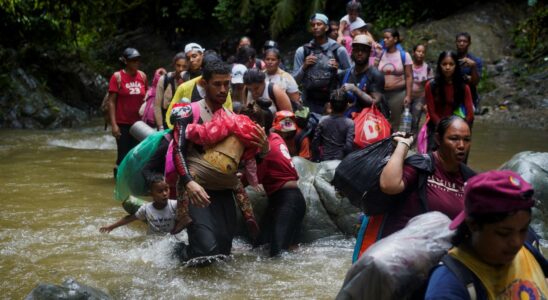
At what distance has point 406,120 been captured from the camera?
9.30 metres

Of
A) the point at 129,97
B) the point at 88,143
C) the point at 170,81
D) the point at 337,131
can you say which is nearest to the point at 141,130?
the point at 170,81

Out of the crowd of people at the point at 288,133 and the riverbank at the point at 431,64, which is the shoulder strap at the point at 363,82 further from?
the riverbank at the point at 431,64

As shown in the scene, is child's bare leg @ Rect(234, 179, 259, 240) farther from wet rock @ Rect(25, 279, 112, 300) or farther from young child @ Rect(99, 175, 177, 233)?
wet rock @ Rect(25, 279, 112, 300)

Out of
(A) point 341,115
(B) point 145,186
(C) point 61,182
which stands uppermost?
(A) point 341,115

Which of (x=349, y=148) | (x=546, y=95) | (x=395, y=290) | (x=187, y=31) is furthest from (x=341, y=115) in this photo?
(x=187, y=31)

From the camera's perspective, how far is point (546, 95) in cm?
1484

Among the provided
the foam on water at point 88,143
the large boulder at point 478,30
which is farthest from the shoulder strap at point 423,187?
the large boulder at point 478,30

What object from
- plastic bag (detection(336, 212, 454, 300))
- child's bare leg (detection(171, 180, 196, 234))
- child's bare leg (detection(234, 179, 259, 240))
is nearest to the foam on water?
child's bare leg (detection(234, 179, 259, 240))

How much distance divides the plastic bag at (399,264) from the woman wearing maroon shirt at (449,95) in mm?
4194

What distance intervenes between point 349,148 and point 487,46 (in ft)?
35.7

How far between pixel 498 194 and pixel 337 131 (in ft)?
17.2

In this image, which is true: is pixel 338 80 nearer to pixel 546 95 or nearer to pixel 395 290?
pixel 395 290

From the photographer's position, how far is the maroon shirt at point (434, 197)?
12.9ft

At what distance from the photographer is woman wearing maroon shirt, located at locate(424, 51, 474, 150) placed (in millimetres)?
7191
